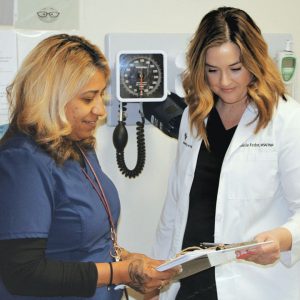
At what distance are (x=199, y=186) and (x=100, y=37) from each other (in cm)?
66

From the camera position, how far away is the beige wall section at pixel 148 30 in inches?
72.4

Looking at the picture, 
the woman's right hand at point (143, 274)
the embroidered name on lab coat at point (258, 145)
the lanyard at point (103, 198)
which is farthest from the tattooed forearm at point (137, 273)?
the embroidered name on lab coat at point (258, 145)

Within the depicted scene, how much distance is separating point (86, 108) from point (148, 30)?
69cm

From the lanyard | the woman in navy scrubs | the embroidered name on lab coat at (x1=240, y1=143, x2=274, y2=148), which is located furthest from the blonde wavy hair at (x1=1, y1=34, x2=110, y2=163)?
the embroidered name on lab coat at (x1=240, y1=143, x2=274, y2=148)

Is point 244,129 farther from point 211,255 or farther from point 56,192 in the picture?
point 56,192

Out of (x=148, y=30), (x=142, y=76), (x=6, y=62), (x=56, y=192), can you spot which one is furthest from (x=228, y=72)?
(x=6, y=62)

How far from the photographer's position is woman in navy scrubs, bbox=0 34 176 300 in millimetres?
1141

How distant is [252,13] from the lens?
78.1 inches

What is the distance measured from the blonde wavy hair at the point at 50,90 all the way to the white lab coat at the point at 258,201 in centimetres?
52

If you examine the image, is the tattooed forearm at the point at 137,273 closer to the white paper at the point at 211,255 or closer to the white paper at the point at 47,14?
the white paper at the point at 211,255

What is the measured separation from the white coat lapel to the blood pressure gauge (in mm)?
322

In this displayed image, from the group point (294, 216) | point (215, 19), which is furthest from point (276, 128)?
point (215, 19)

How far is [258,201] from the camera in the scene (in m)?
1.50

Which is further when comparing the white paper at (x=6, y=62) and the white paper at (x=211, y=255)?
the white paper at (x=6, y=62)
